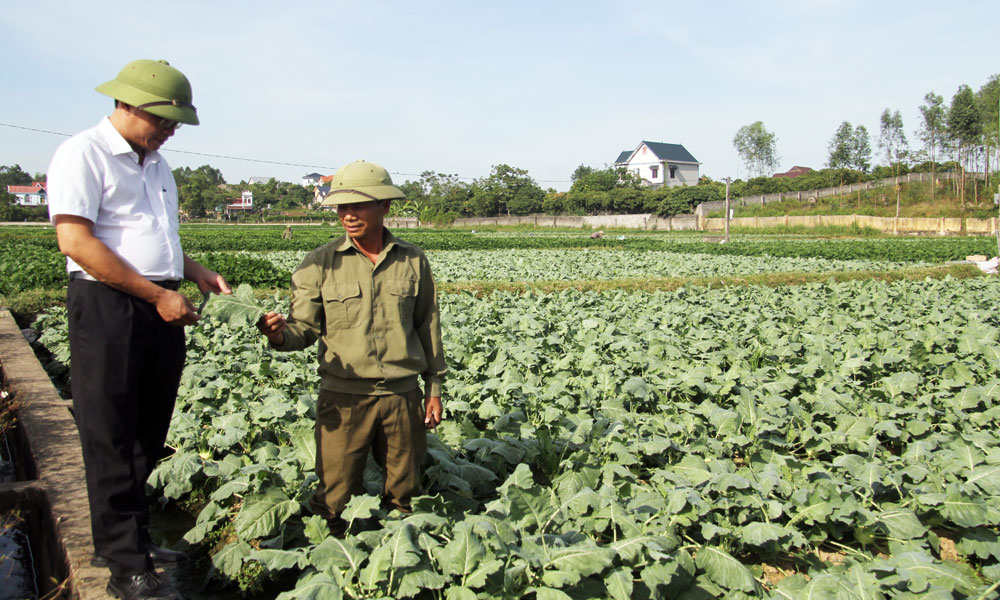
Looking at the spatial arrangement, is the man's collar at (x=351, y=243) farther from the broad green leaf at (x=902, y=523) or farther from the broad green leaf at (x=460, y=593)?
the broad green leaf at (x=902, y=523)

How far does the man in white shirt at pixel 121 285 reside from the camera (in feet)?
7.97

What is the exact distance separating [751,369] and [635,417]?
8.14ft

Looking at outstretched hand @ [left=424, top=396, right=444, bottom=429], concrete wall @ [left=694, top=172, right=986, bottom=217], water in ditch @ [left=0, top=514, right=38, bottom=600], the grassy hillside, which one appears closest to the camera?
outstretched hand @ [left=424, top=396, right=444, bottom=429]

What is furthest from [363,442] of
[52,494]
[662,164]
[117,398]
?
[662,164]

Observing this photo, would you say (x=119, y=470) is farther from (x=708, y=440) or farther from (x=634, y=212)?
(x=634, y=212)

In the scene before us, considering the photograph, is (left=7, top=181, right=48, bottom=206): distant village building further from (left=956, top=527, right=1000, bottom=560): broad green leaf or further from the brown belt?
(left=956, top=527, right=1000, bottom=560): broad green leaf

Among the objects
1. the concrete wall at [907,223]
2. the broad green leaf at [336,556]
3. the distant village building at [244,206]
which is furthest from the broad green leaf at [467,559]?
the distant village building at [244,206]

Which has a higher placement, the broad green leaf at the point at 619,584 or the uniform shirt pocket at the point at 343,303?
the uniform shirt pocket at the point at 343,303

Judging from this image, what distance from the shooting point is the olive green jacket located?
291 cm

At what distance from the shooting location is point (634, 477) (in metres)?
3.61

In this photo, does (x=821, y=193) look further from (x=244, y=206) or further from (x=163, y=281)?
(x=244, y=206)

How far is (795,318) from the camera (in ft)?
29.8

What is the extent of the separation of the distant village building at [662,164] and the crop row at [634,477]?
80.4m

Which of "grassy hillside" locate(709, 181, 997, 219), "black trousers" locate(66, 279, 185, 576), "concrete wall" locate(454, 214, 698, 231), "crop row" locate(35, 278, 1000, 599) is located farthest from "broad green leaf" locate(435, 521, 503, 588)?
"concrete wall" locate(454, 214, 698, 231)
